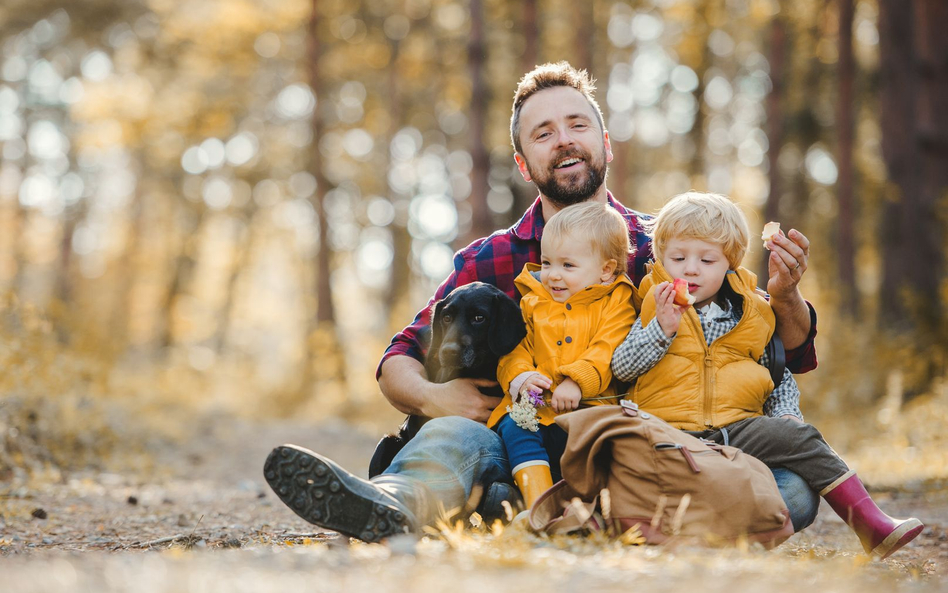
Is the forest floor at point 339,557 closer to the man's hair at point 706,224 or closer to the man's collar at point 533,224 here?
the man's hair at point 706,224

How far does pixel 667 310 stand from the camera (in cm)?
346

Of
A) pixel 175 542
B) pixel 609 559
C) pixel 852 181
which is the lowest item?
pixel 175 542

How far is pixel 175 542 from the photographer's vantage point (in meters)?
3.96

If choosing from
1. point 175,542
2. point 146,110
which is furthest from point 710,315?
point 146,110

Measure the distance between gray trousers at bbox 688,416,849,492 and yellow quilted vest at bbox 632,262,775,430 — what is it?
0.23 feet

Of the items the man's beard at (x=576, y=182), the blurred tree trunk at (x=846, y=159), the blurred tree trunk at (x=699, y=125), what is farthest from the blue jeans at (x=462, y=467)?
the blurred tree trunk at (x=699, y=125)

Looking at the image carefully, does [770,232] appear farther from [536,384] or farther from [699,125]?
[699,125]

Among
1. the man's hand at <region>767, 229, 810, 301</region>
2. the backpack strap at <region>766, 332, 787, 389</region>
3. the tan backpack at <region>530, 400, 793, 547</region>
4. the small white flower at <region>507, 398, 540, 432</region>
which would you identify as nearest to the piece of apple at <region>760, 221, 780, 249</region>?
the man's hand at <region>767, 229, 810, 301</region>

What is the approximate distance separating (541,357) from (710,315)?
0.74 m

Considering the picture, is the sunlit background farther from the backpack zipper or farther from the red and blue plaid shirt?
the backpack zipper

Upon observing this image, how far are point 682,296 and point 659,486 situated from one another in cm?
75

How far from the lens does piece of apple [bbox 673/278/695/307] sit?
137 inches

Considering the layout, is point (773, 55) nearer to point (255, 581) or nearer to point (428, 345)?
point (428, 345)

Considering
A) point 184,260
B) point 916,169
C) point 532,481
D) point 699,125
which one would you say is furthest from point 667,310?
point 184,260
